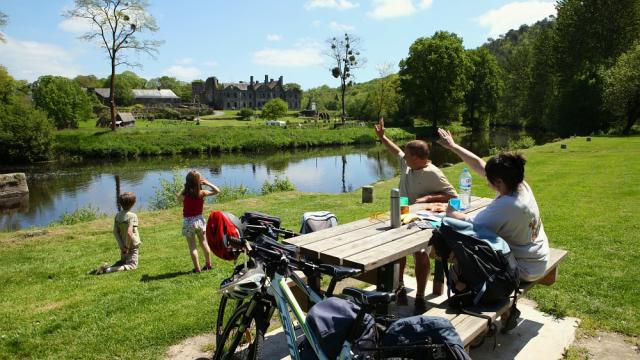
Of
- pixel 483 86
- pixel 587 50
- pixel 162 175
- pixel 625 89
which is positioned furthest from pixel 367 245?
pixel 483 86

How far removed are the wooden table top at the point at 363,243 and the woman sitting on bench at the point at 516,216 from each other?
647 millimetres

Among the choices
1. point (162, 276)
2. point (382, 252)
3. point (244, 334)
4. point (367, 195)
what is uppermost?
point (382, 252)

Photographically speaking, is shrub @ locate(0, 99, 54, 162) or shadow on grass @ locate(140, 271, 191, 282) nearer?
shadow on grass @ locate(140, 271, 191, 282)

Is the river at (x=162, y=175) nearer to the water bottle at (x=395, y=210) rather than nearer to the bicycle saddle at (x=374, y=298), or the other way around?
the water bottle at (x=395, y=210)

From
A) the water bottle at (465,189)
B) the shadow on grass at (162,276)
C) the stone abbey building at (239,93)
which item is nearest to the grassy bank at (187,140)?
the shadow on grass at (162,276)

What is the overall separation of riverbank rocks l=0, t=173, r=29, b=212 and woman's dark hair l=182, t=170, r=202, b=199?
17.4 metres

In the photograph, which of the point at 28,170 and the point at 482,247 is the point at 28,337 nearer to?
the point at 482,247

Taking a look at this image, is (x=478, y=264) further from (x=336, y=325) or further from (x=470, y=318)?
(x=336, y=325)

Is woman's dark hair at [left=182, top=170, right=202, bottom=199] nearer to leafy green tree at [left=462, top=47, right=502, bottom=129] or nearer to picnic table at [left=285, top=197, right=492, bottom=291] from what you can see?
picnic table at [left=285, top=197, right=492, bottom=291]

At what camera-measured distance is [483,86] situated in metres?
61.3

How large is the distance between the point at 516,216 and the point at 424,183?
1.82 m

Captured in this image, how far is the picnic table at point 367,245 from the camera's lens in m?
3.49

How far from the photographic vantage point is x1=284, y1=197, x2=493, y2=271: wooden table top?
3.48 m

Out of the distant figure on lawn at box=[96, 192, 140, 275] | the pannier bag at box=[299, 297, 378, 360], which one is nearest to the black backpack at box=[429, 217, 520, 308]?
the pannier bag at box=[299, 297, 378, 360]
